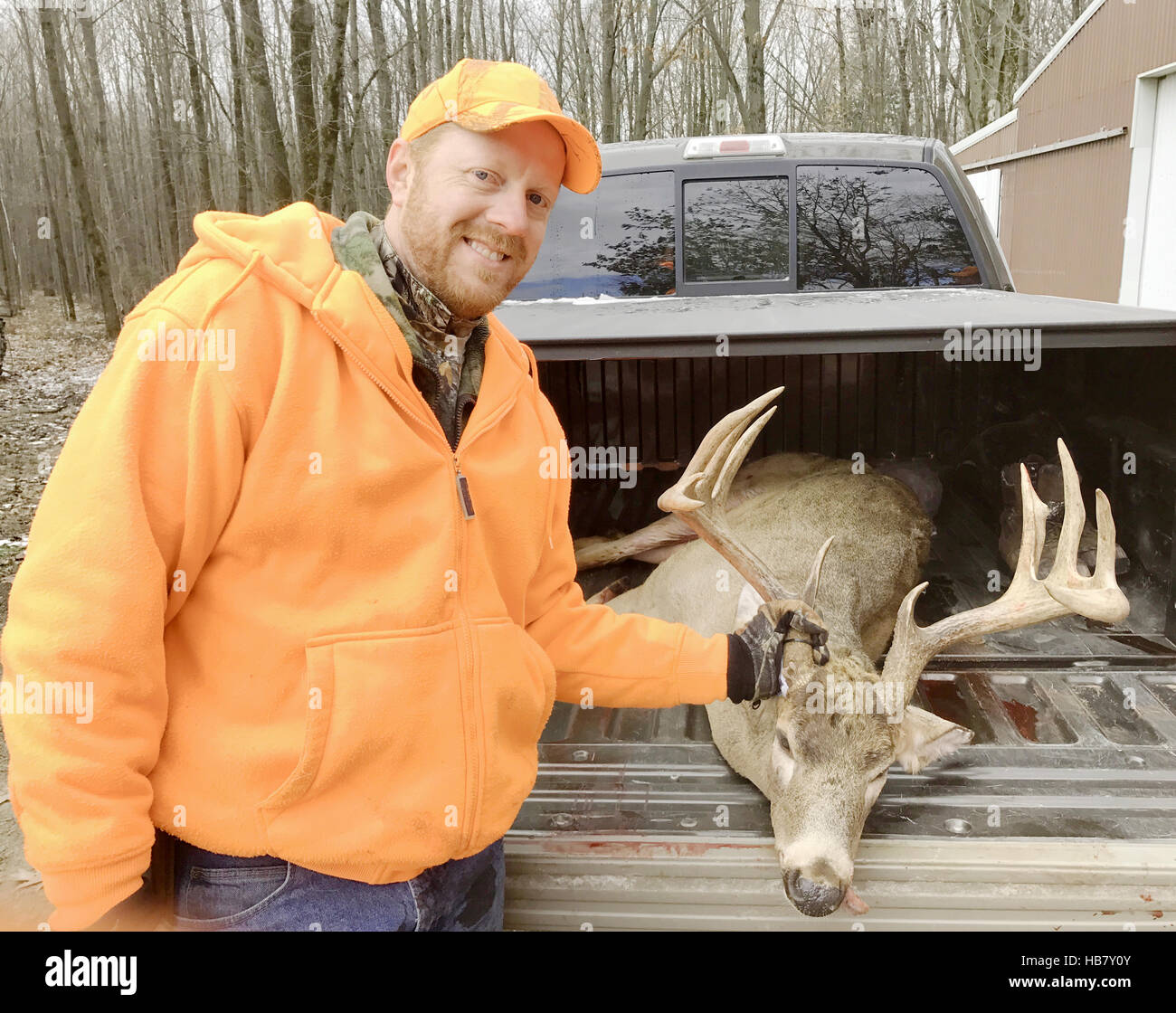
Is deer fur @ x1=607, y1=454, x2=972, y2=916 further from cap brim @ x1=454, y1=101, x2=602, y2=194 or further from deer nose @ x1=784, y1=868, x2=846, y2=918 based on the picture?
cap brim @ x1=454, y1=101, x2=602, y2=194

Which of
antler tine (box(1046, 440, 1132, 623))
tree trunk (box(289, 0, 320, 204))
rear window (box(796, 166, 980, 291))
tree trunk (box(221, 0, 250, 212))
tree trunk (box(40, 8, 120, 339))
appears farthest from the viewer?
tree trunk (box(40, 8, 120, 339))

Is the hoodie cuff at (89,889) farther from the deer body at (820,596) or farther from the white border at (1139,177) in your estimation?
the white border at (1139,177)

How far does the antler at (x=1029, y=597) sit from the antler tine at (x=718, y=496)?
374 mm

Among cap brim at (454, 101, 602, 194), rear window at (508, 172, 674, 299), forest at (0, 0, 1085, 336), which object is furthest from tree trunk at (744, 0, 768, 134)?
cap brim at (454, 101, 602, 194)

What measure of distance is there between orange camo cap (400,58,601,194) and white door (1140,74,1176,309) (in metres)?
14.0

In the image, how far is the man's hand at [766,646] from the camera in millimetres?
2549

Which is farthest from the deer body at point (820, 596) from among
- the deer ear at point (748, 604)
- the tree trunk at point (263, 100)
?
the tree trunk at point (263, 100)

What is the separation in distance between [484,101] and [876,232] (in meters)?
3.20

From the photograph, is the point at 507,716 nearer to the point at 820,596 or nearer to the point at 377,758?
the point at 377,758

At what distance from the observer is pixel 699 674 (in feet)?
8.18

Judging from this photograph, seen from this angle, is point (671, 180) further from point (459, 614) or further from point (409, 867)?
point (409, 867)

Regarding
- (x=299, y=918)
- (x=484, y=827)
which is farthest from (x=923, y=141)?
(x=299, y=918)

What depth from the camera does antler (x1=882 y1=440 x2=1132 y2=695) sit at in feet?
9.22

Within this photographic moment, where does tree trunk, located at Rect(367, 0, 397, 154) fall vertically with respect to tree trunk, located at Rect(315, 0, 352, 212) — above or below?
above
